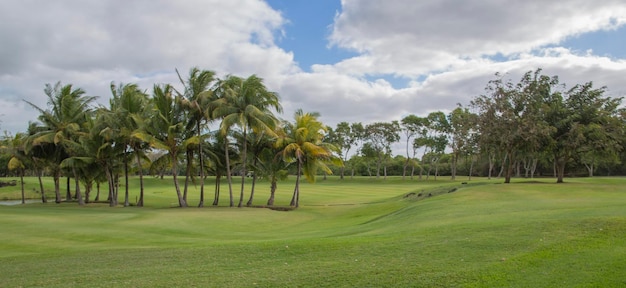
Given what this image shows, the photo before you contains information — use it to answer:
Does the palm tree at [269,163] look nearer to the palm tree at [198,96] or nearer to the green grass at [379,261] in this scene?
the palm tree at [198,96]

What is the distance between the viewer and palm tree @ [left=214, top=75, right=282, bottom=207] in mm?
31078

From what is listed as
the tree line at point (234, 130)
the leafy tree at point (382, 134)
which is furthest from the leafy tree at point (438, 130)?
the tree line at point (234, 130)

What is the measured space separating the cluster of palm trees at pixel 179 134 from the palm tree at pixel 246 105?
0.24 ft

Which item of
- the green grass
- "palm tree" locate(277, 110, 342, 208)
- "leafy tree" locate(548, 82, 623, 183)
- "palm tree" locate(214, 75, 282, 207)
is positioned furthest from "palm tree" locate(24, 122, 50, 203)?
"leafy tree" locate(548, 82, 623, 183)

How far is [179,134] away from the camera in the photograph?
32.8m

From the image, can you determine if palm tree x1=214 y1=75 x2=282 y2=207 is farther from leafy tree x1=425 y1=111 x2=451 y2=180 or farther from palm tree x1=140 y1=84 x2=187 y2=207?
leafy tree x1=425 y1=111 x2=451 y2=180

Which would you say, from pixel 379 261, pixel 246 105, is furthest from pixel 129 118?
pixel 379 261

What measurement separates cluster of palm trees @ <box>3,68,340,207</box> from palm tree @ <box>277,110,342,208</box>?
0.08 m

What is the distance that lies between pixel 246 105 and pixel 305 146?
6062 mm

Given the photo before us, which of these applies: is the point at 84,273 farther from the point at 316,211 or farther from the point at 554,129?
the point at 554,129

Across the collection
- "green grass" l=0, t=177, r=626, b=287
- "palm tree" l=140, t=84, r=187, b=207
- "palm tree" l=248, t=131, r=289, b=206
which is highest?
"palm tree" l=140, t=84, r=187, b=207

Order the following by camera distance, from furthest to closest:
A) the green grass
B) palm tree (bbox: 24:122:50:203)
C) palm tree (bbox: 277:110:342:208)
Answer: palm tree (bbox: 24:122:50:203)
palm tree (bbox: 277:110:342:208)
the green grass

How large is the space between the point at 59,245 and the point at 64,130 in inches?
958

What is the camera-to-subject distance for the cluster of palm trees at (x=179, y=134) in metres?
31.7
